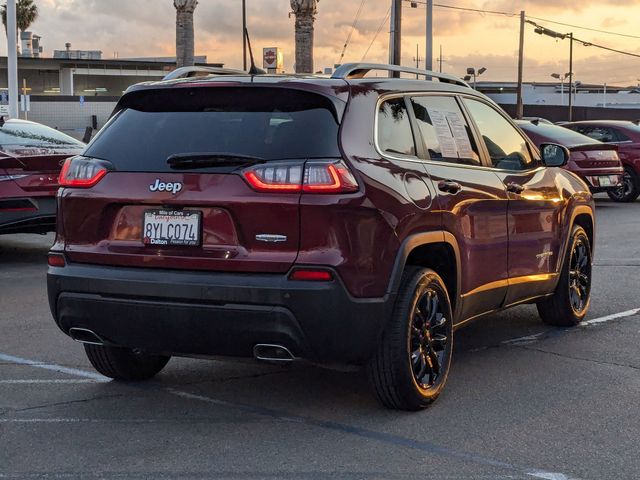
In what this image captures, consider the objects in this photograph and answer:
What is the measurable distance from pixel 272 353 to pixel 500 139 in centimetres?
261

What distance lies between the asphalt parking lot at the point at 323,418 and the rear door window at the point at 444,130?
1.34 metres

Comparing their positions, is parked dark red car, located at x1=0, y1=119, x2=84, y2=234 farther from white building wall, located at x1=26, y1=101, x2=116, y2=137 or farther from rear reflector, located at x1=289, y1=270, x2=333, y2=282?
white building wall, located at x1=26, y1=101, x2=116, y2=137

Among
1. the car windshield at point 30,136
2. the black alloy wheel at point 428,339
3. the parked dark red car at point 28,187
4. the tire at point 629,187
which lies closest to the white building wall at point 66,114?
the tire at point 629,187

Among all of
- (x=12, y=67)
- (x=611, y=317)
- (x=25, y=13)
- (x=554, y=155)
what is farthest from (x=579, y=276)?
(x=25, y=13)

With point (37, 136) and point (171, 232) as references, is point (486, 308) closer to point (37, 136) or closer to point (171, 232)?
point (171, 232)

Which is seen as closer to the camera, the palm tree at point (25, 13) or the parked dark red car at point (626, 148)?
the parked dark red car at point (626, 148)

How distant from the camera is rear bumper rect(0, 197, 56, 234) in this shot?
10.5 m

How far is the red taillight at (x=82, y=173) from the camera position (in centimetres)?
525

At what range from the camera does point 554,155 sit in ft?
23.7

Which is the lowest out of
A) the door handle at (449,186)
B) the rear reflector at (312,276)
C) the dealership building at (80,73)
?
the rear reflector at (312,276)

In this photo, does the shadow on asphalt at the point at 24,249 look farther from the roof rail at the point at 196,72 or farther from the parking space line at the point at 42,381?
the roof rail at the point at 196,72

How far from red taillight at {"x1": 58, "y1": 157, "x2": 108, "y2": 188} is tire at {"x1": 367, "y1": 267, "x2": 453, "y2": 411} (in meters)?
1.67

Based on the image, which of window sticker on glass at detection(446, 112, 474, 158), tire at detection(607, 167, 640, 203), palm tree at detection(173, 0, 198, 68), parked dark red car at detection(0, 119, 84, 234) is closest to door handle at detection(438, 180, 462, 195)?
window sticker on glass at detection(446, 112, 474, 158)

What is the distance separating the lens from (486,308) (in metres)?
6.28
